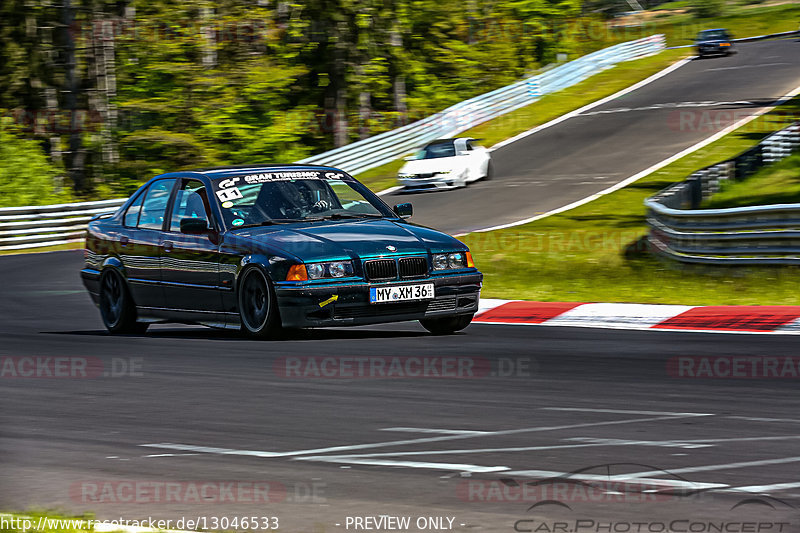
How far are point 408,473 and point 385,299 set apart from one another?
4.84 metres

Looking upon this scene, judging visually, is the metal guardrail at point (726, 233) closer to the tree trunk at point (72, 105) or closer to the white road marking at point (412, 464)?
the white road marking at point (412, 464)

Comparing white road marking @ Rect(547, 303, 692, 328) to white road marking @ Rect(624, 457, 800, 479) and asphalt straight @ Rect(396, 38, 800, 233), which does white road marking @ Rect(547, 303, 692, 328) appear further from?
asphalt straight @ Rect(396, 38, 800, 233)

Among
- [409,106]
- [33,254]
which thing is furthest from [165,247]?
[409,106]

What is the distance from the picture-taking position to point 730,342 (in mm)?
10023

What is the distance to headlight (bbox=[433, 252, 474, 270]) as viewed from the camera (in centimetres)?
1043

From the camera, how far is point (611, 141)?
113ft

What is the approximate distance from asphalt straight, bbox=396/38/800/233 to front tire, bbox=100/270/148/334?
465 inches

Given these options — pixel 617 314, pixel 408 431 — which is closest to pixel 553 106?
pixel 617 314

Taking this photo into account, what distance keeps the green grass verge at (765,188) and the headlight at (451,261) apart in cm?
978

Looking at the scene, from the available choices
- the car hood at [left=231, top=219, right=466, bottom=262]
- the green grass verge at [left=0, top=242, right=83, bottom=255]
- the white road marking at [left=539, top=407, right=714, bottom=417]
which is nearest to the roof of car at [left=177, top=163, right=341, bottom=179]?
the car hood at [left=231, top=219, right=466, bottom=262]

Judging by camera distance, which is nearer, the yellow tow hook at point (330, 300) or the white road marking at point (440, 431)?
the white road marking at point (440, 431)

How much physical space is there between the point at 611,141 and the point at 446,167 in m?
6.18

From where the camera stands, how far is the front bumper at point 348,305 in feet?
32.7

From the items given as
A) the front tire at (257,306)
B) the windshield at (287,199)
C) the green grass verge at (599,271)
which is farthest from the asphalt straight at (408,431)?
the green grass verge at (599,271)
